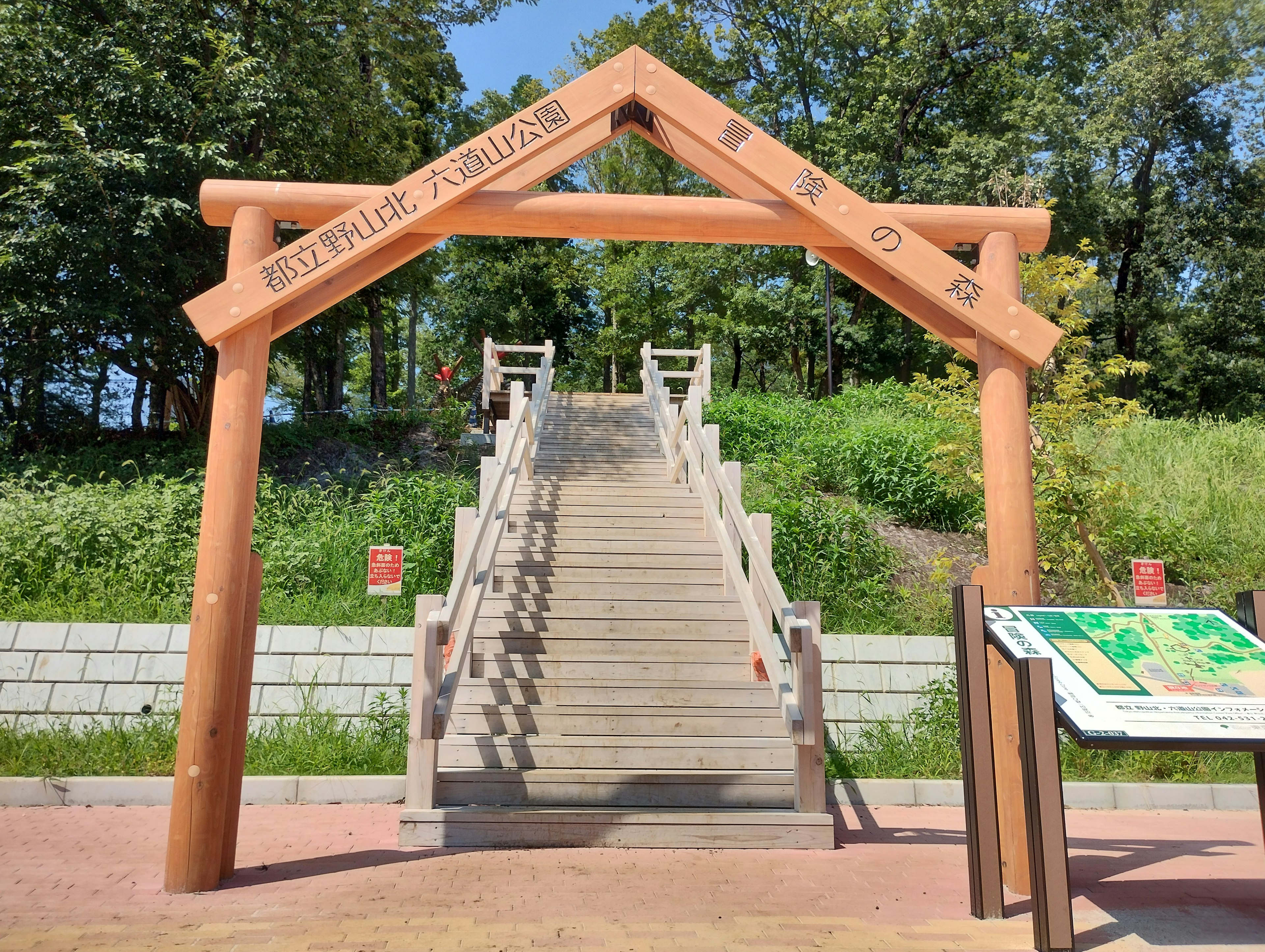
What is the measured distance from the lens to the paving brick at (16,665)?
20.9ft

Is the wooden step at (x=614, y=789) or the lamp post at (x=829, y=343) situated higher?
the lamp post at (x=829, y=343)

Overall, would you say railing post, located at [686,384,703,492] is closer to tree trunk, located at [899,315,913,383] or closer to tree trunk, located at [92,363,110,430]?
tree trunk, located at [92,363,110,430]

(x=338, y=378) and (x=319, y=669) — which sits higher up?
(x=338, y=378)

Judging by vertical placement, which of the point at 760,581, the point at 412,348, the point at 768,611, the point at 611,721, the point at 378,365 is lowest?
the point at 611,721

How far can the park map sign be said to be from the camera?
2889 millimetres

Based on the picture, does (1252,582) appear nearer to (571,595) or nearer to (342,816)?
(571,595)

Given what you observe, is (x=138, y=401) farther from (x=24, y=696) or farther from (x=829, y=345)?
(x=829, y=345)

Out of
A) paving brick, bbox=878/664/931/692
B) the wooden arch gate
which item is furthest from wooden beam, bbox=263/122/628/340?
paving brick, bbox=878/664/931/692

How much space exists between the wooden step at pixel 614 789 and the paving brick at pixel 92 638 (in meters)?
3.48

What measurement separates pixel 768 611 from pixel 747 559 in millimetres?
2167

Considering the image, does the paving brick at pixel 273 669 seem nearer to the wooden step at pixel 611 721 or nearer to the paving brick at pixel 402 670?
the paving brick at pixel 402 670

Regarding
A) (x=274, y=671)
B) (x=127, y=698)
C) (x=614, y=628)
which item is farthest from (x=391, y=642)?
(x=127, y=698)

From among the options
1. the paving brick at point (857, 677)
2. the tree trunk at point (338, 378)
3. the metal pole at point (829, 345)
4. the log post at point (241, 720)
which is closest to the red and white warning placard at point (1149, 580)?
the paving brick at point (857, 677)

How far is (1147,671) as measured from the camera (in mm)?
3184
